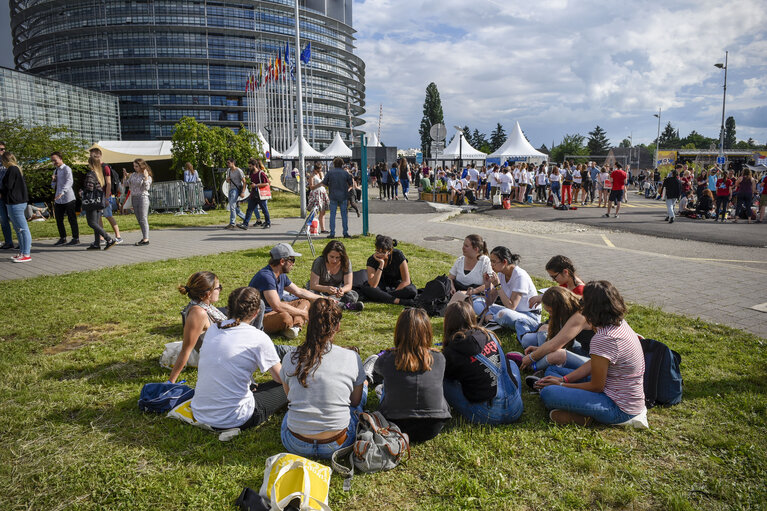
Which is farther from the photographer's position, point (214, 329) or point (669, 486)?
point (214, 329)

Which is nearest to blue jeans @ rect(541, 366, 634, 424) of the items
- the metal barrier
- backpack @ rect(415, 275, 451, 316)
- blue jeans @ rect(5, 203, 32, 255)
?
backpack @ rect(415, 275, 451, 316)

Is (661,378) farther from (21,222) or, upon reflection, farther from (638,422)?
(21,222)

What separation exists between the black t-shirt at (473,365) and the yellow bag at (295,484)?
4.13 ft

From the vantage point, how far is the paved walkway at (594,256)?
7137mm

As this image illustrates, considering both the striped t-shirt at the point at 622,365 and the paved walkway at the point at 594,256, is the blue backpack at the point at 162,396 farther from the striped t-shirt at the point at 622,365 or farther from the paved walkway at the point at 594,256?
the paved walkway at the point at 594,256

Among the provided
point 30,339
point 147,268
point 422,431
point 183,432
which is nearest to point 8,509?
point 183,432

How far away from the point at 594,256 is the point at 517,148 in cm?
2562

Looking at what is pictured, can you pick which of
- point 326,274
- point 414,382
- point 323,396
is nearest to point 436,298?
point 326,274

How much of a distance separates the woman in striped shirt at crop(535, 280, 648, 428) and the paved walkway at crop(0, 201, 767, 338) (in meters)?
3.22

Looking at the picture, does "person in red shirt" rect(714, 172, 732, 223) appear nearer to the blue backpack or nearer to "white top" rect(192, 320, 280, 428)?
"white top" rect(192, 320, 280, 428)

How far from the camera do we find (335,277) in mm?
6723

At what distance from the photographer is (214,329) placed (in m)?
3.62

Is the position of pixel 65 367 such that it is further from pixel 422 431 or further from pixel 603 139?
pixel 603 139

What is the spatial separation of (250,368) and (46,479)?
4.51 feet
